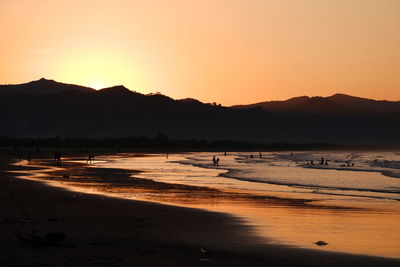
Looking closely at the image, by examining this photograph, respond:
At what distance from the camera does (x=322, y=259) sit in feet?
44.2

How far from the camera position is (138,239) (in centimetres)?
1533

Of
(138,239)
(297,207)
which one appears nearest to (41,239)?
(138,239)

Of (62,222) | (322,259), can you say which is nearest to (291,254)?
(322,259)

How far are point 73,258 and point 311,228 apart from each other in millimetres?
8033

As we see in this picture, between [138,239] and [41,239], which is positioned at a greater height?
[41,239]

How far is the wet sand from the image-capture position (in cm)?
1277

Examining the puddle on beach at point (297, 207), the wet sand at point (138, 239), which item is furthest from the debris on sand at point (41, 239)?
the puddle on beach at point (297, 207)

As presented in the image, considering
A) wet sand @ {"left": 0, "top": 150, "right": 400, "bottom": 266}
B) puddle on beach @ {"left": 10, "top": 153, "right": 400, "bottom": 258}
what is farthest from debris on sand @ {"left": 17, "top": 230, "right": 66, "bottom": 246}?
puddle on beach @ {"left": 10, "top": 153, "right": 400, "bottom": 258}

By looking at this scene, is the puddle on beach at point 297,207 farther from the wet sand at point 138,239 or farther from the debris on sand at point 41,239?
the debris on sand at point 41,239

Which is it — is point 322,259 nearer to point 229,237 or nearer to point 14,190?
point 229,237

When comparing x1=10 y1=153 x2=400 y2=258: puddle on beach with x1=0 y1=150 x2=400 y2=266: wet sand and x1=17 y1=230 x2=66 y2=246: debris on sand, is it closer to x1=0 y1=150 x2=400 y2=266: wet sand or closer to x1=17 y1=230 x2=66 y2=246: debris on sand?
x1=0 y1=150 x2=400 y2=266: wet sand

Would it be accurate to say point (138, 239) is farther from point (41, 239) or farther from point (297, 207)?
point (297, 207)

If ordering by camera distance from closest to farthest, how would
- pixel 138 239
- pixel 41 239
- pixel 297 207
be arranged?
pixel 41 239 < pixel 138 239 < pixel 297 207

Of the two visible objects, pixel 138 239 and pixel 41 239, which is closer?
pixel 41 239
